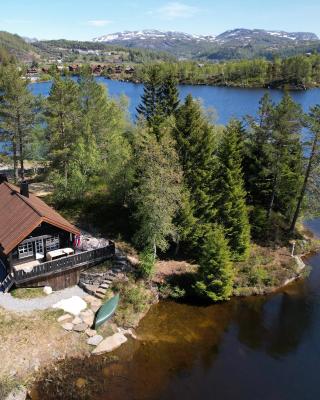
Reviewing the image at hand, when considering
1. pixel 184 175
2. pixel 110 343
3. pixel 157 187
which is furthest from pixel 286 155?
pixel 110 343

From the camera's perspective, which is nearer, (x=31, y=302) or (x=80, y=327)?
(x=80, y=327)

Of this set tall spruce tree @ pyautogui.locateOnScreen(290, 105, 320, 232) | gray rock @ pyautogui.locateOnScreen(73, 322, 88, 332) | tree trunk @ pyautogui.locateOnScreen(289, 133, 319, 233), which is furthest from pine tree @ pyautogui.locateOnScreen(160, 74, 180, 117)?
gray rock @ pyautogui.locateOnScreen(73, 322, 88, 332)

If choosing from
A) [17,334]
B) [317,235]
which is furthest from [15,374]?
[317,235]

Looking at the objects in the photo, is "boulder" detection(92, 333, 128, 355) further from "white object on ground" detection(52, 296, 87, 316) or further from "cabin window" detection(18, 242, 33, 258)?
"cabin window" detection(18, 242, 33, 258)

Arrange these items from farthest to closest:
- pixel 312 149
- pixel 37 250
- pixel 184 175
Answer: pixel 312 149, pixel 184 175, pixel 37 250

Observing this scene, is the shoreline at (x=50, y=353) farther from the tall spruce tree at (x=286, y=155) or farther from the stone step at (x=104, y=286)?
the tall spruce tree at (x=286, y=155)

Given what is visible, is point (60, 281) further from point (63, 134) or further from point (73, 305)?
point (63, 134)
